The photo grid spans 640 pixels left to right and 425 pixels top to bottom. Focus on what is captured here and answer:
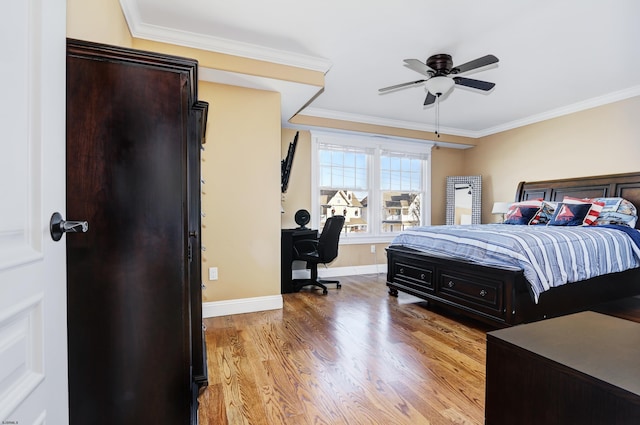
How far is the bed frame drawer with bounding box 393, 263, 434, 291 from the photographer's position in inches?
132

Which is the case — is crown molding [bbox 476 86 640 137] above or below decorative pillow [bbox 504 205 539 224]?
above

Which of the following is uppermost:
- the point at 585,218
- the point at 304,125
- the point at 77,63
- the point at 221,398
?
the point at 304,125

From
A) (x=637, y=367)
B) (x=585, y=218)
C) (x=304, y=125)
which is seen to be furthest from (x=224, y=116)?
(x=585, y=218)

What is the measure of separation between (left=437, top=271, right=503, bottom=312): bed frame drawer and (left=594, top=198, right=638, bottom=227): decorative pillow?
2.13m

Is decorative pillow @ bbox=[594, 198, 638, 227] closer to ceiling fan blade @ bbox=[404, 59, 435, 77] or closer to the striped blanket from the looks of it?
the striped blanket

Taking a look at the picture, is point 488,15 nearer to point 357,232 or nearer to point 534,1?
point 534,1

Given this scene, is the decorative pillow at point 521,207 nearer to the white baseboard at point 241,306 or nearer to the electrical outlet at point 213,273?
the white baseboard at point 241,306

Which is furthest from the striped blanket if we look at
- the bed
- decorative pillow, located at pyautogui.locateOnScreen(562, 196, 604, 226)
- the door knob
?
the door knob

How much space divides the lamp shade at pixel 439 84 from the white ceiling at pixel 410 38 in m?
0.27

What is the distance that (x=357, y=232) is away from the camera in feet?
17.5

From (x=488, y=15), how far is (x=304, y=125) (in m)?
2.76

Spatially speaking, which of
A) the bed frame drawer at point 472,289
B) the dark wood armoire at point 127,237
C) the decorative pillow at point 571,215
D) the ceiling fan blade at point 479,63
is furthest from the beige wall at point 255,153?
the bed frame drawer at point 472,289

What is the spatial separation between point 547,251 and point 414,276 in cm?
132

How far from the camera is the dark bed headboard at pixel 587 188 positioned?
3.81 meters
